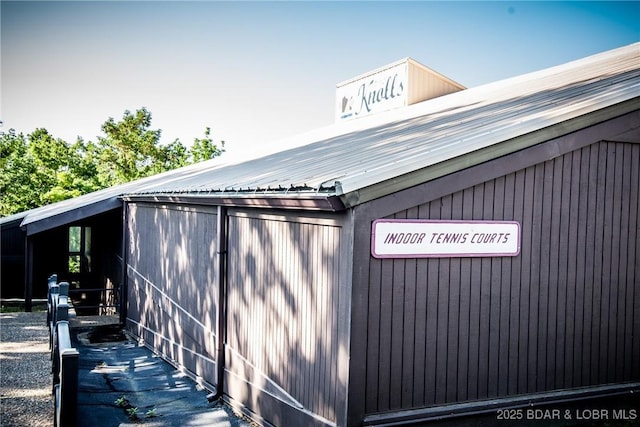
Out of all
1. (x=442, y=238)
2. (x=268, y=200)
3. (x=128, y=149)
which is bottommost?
(x=442, y=238)

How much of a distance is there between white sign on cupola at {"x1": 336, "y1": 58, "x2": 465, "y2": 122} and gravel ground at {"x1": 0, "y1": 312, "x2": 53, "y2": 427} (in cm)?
998

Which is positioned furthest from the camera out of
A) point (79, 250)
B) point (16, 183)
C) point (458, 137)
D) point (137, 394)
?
point (16, 183)

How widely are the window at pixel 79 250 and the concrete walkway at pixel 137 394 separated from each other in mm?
8847

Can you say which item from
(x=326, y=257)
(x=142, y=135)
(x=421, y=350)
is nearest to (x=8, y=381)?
(x=326, y=257)

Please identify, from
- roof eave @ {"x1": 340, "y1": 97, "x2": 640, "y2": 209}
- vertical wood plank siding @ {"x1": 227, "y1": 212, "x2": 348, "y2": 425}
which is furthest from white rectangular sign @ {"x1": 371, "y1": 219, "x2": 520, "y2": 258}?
vertical wood plank siding @ {"x1": 227, "y1": 212, "x2": 348, "y2": 425}

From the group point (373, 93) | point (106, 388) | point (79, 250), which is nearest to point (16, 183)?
point (79, 250)

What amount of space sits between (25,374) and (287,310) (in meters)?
4.63

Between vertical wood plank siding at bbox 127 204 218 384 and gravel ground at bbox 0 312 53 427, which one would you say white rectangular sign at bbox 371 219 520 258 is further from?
gravel ground at bbox 0 312 53 427

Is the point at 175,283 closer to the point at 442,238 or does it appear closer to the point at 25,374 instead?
the point at 25,374

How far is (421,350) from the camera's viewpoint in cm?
462

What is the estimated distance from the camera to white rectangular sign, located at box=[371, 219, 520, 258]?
434 cm

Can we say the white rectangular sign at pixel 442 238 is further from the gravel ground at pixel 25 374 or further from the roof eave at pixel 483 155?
the gravel ground at pixel 25 374

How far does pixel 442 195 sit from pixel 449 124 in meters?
2.38

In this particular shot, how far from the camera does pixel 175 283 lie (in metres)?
8.77
